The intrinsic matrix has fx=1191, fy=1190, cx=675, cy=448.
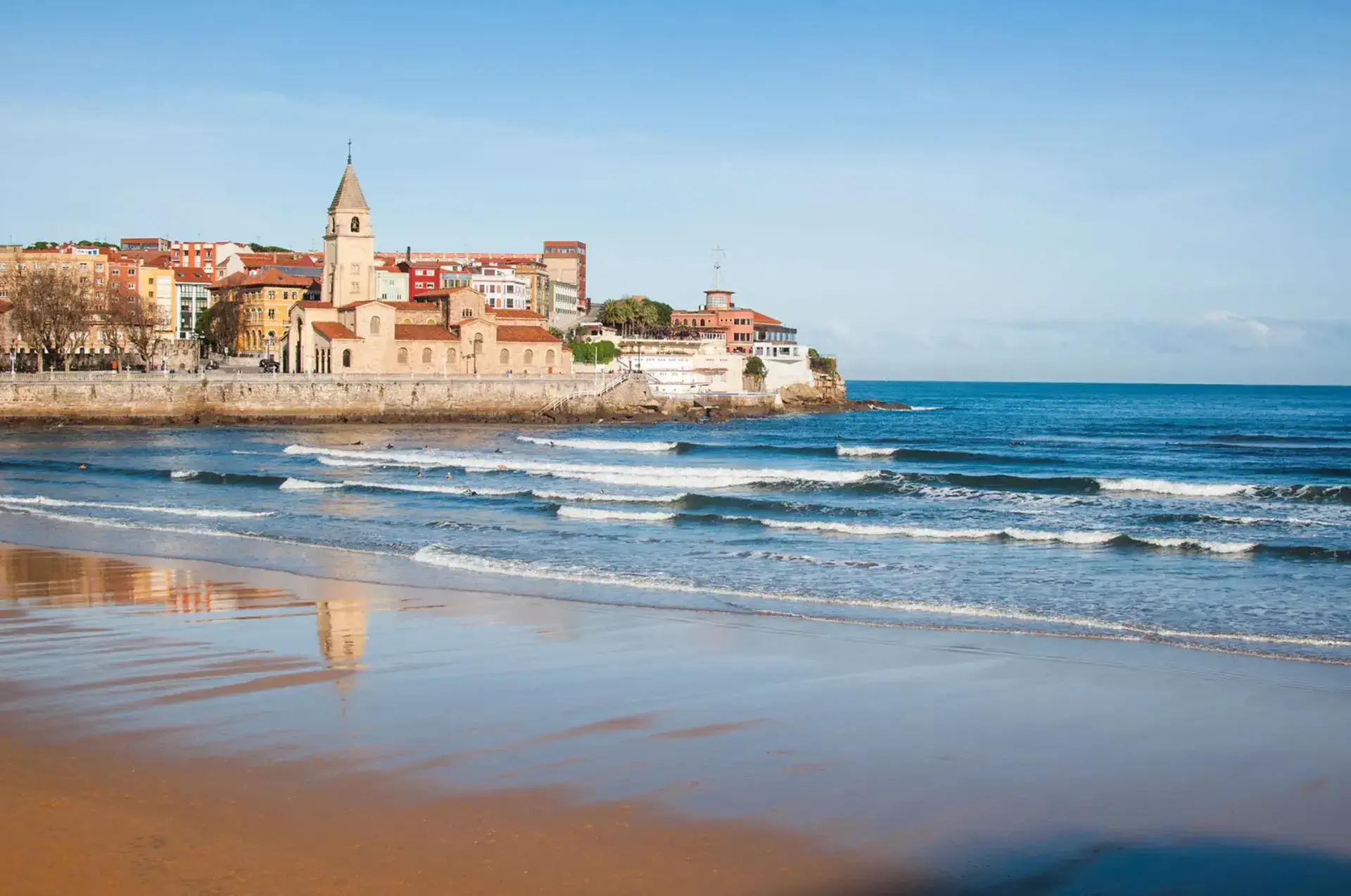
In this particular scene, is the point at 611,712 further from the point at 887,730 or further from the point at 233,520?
the point at 233,520

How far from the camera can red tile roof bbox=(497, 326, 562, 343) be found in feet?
251

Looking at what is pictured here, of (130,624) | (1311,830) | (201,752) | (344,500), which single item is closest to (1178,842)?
(1311,830)

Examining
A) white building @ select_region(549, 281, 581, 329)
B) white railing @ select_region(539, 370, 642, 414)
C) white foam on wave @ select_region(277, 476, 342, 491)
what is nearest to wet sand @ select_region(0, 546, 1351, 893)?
white foam on wave @ select_region(277, 476, 342, 491)

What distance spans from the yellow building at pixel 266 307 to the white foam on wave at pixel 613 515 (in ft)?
234

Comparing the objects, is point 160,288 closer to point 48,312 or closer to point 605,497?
point 48,312

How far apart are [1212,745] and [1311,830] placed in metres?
1.81

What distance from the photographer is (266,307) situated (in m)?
94.6

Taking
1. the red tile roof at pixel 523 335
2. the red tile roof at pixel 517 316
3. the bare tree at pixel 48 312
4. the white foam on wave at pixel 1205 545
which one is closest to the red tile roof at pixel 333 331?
the red tile roof at pixel 523 335

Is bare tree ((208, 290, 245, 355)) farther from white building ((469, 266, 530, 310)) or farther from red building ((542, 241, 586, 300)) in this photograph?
red building ((542, 241, 586, 300))

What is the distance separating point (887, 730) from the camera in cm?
980

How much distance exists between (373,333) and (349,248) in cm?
843

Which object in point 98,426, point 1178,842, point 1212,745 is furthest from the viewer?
point 98,426

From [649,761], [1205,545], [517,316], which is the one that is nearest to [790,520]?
[1205,545]

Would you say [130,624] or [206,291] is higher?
[206,291]
